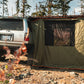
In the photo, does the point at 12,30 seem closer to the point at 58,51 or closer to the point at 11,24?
the point at 11,24

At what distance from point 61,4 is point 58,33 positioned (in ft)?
75.1

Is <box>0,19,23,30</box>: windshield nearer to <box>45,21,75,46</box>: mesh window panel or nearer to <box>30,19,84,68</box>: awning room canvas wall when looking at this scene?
<box>30,19,84,68</box>: awning room canvas wall

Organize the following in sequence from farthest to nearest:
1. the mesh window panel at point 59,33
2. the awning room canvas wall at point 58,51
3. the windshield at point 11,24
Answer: the mesh window panel at point 59,33
the awning room canvas wall at point 58,51
the windshield at point 11,24

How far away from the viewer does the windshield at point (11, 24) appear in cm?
469

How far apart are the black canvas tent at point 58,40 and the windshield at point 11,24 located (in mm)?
693

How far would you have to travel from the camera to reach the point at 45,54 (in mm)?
5438

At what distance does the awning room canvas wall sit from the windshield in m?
0.94

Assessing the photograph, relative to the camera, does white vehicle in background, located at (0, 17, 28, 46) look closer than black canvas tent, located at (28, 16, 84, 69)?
Yes

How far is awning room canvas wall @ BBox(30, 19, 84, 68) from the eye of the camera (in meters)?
5.19

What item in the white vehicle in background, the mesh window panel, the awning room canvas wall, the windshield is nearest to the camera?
the white vehicle in background

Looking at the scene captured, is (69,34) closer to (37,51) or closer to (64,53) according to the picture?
(64,53)

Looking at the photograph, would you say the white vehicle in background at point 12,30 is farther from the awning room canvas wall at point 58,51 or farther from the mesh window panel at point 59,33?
the mesh window panel at point 59,33

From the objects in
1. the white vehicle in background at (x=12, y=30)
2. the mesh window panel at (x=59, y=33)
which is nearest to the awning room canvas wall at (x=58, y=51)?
the mesh window panel at (x=59, y=33)

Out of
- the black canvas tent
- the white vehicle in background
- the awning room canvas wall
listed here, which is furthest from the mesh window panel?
the white vehicle in background
